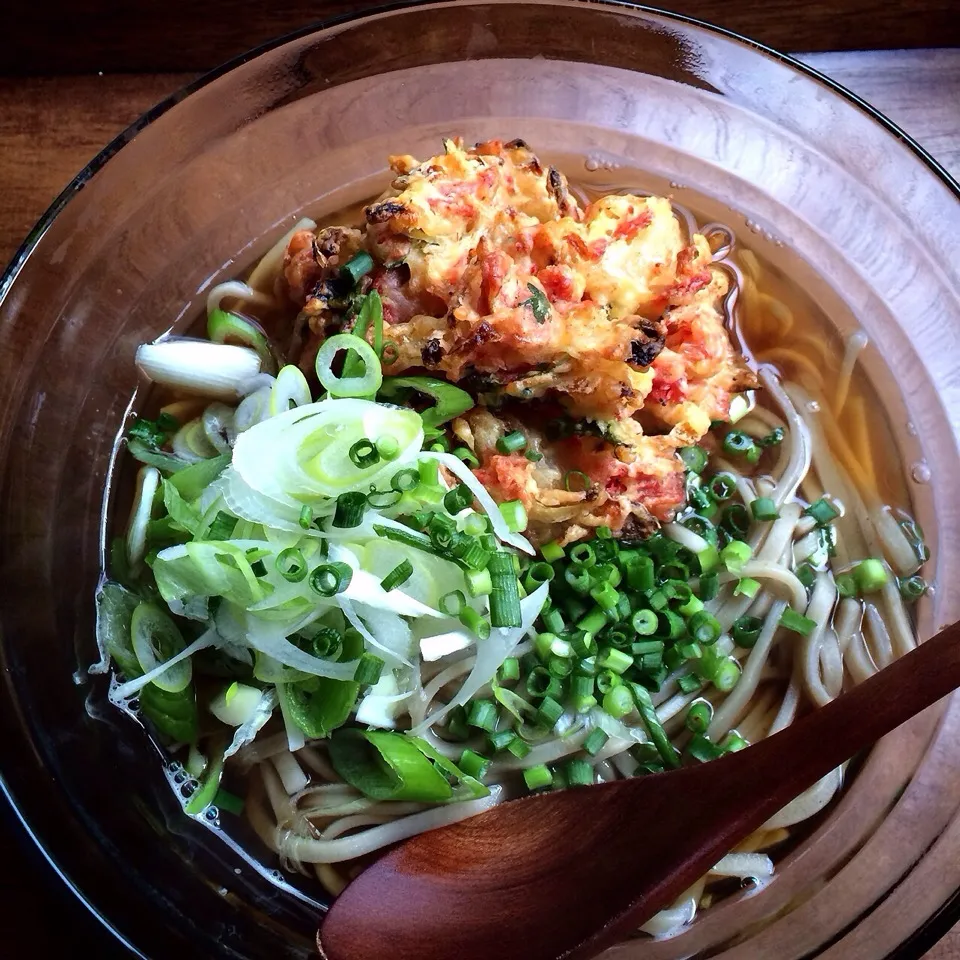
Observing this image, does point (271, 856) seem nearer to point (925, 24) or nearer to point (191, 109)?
point (191, 109)

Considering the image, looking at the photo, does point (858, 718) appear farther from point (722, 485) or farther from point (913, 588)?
point (722, 485)

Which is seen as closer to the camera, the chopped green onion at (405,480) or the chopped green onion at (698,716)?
the chopped green onion at (405,480)

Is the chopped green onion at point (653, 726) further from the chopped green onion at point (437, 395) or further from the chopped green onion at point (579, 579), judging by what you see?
the chopped green onion at point (437, 395)

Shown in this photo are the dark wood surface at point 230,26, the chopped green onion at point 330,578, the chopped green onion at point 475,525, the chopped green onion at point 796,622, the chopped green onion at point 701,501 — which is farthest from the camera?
the dark wood surface at point 230,26

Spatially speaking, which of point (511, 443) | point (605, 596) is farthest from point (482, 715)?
point (511, 443)

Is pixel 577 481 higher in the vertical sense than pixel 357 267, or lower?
lower

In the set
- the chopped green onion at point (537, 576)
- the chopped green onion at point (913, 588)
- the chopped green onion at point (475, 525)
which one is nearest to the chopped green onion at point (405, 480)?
the chopped green onion at point (475, 525)

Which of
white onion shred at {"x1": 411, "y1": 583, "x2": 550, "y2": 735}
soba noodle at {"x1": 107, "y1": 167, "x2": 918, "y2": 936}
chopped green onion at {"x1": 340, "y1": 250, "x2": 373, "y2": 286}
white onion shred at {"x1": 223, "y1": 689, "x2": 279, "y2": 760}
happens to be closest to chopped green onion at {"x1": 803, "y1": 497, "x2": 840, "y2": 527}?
soba noodle at {"x1": 107, "y1": 167, "x2": 918, "y2": 936}
